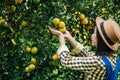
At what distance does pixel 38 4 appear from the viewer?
5.38 meters

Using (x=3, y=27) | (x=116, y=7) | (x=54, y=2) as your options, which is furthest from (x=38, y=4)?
(x=116, y=7)

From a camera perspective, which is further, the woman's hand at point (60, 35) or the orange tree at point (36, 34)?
the orange tree at point (36, 34)

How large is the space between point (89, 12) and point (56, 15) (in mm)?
826

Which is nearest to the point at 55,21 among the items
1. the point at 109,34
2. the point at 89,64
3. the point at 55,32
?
the point at 55,32

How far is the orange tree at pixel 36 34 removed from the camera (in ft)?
17.3

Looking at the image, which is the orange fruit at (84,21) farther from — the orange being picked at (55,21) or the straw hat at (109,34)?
the straw hat at (109,34)

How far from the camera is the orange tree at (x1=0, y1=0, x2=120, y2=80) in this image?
528 cm

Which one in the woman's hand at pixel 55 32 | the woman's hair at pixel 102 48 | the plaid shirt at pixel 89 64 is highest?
the woman's hand at pixel 55 32

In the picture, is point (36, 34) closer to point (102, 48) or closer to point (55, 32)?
point (55, 32)

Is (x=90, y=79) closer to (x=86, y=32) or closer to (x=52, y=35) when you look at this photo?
(x=52, y=35)

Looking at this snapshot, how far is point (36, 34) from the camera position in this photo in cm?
531

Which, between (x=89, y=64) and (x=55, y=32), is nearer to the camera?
(x=89, y=64)

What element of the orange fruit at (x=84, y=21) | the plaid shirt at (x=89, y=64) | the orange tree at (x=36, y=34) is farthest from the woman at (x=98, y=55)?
the orange fruit at (x=84, y=21)

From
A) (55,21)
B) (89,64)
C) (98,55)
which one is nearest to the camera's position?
(89,64)
